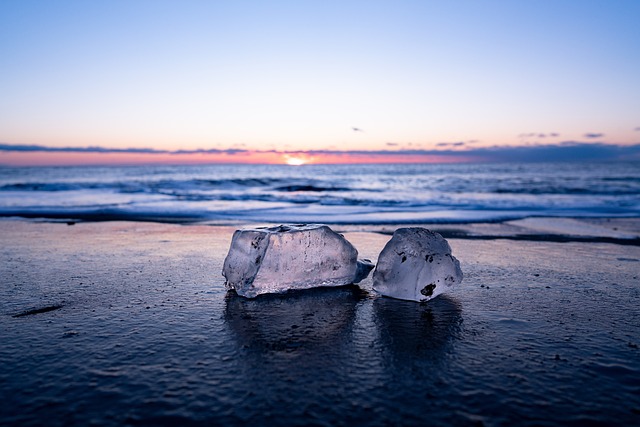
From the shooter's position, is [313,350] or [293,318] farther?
[293,318]

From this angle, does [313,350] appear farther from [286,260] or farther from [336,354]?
[286,260]

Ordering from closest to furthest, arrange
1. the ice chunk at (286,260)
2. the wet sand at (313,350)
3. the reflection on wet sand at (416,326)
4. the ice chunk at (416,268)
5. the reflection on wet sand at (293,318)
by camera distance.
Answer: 1. the wet sand at (313,350)
2. the reflection on wet sand at (416,326)
3. the reflection on wet sand at (293,318)
4. the ice chunk at (416,268)
5. the ice chunk at (286,260)

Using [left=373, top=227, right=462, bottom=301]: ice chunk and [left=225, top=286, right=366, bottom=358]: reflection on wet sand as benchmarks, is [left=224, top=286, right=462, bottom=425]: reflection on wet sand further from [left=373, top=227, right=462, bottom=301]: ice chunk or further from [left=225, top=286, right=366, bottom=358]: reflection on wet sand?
[left=373, top=227, right=462, bottom=301]: ice chunk

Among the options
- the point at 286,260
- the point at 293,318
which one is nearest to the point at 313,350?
the point at 293,318

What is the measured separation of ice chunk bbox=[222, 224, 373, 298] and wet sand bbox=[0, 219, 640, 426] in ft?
0.44

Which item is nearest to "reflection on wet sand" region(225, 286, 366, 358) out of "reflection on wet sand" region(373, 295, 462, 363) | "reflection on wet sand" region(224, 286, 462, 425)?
"reflection on wet sand" region(224, 286, 462, 425)

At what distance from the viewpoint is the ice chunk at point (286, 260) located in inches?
134

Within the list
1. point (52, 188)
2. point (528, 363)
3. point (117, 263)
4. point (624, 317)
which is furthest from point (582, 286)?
point (52, 188)

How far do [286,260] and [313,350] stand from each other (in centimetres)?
123

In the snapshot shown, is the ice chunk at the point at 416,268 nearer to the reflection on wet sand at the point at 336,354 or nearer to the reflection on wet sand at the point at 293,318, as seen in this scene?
the reflection on wet sand at the point at 336,354

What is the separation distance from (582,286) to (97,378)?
3.57 metres

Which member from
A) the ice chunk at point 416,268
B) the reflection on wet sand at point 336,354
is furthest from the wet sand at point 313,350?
the ice chunk at point 416,268

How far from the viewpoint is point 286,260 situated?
3488 mm

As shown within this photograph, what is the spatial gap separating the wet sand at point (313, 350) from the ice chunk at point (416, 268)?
0.12 metres
